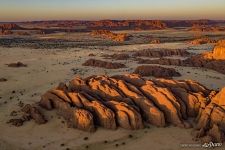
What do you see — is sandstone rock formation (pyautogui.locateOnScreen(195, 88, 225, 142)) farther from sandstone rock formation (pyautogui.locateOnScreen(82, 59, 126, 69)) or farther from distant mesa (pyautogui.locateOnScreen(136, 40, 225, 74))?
sandstone rock formation (pyautogui.locateOnScreen(82, 59, 126, 69))

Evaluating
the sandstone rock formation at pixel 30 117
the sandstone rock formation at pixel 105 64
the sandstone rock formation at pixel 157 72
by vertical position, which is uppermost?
the sandstone rock formation at pixel 157 72

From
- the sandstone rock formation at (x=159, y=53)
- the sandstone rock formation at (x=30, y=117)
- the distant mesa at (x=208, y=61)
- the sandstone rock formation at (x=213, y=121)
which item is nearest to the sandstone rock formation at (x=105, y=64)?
the distant mesa at (x=208, y=61)

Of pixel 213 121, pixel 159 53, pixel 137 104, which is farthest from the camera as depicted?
pixel 159 53

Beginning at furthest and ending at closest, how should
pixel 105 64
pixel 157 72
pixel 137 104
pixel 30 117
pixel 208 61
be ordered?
pixel 105 64, pixel 208 61, pixel 157 72, pixel 30 117, pixel 137 104

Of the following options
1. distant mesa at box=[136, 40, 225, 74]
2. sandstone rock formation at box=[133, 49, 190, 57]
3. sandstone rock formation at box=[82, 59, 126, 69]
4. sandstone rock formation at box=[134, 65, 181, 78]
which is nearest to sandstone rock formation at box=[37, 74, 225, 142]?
sandstone rock formation at box=[134, 65, 181, 78]

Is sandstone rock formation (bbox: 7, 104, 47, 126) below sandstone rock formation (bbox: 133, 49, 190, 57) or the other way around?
below

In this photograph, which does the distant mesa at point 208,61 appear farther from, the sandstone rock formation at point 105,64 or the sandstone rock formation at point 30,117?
the sandstone rock formation at point 30,117

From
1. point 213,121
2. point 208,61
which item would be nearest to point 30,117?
point 213,121

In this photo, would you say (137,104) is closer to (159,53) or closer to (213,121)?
(213,121)
